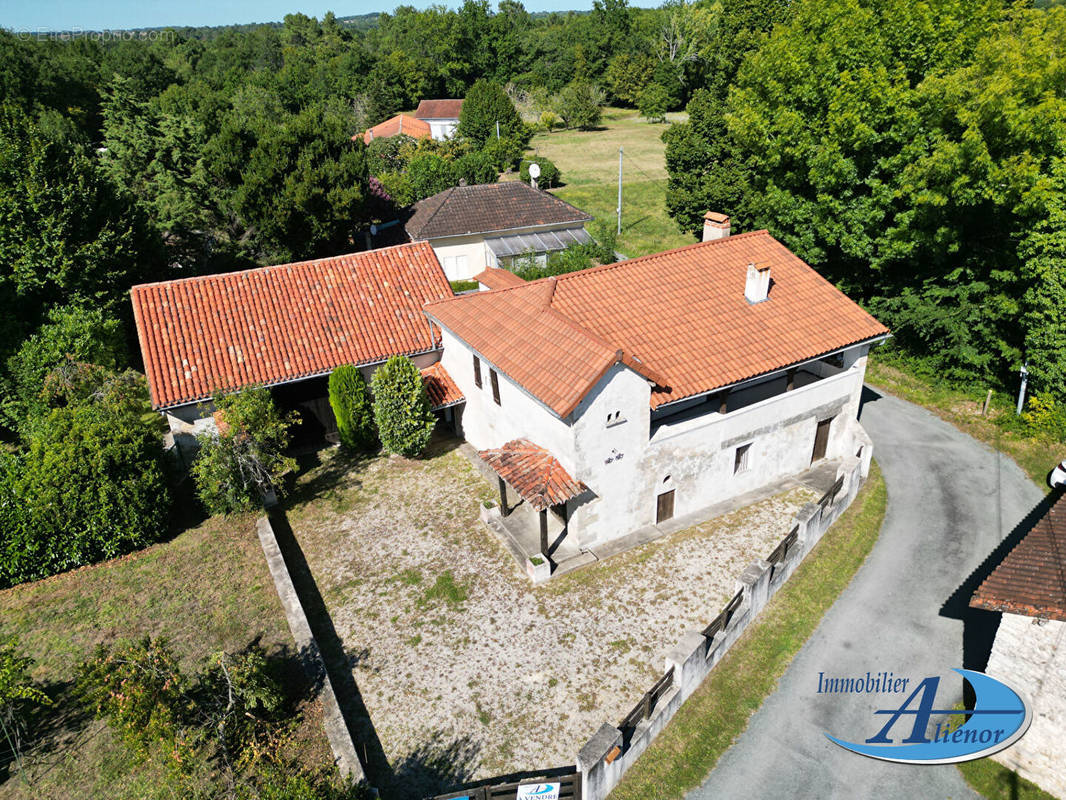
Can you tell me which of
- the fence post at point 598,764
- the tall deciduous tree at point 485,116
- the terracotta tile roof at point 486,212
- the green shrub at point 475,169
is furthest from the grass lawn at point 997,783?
the tall deciduous tree at point 485,116

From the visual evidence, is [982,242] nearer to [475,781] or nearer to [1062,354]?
[1062,354]

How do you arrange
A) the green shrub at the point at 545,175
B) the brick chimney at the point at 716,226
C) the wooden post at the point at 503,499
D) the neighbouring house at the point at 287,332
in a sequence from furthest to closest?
the green shrub at the point at 545,175 → the brick chimney at the point at 716,226 → the neighbouring house at the point at 287,332 → the wooden post at the point at 503,499

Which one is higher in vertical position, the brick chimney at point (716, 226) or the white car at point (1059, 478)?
the brick chimney at point (716, 226)

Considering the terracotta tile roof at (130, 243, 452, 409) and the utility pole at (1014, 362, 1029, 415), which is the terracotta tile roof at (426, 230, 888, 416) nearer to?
the terracotta tile roof at (130, 243, 452, 409)

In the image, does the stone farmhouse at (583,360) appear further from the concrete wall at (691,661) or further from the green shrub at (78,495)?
the concrete wall at (691,661)

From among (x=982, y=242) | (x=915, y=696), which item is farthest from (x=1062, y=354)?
(x=915, y=696)

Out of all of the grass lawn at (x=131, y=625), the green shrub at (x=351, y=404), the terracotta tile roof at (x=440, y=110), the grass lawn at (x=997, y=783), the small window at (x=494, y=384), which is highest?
the terracotta tile roof at (x=440, y=110)
